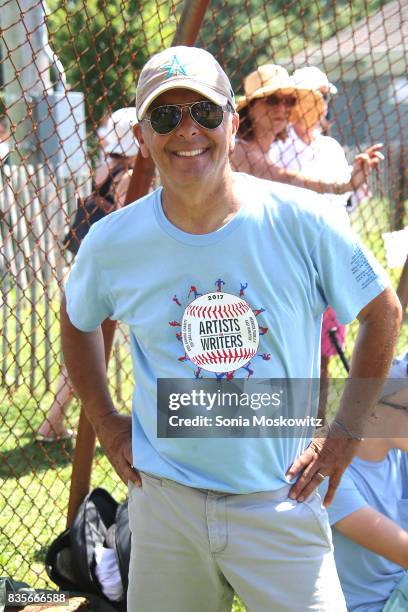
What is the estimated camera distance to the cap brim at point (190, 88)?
2.05m

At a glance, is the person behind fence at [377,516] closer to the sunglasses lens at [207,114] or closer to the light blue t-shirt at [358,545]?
the light blue t-shirt at [358,545]

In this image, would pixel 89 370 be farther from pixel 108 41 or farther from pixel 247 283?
pixel 108 41

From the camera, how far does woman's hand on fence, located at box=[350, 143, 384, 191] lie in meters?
4.54

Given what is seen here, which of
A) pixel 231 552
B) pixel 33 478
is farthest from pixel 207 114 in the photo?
pixel 33 478

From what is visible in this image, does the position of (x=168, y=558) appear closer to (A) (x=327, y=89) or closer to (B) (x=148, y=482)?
(B) (x=148, y=482)

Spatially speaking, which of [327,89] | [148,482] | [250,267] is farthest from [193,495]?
[327,89]

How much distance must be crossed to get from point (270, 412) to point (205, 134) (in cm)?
67

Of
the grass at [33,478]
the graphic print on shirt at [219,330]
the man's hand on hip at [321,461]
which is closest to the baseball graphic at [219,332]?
the graphic print on shirt at [219,330]

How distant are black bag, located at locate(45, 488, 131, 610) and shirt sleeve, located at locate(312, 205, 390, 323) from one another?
1.39 m

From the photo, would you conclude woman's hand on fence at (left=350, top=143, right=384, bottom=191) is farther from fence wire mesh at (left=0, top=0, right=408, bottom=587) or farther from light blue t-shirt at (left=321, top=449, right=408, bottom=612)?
light blue t-shirt at (left=321, top=449, right=408, bottom=612)

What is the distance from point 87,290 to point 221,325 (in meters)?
0.37

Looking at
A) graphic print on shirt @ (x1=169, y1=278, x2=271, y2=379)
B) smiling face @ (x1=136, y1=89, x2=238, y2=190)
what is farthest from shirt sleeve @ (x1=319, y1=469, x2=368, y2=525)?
smiling face @ (x1=136, y1=89, x2=238, y2=190)

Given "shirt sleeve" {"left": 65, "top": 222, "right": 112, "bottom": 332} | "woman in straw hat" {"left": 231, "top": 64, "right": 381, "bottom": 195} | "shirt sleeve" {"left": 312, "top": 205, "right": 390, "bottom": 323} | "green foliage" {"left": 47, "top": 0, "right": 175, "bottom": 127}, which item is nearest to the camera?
"shirt sleeve" {"left": 312, "top": 205, "right": 390, "bottom": 323}

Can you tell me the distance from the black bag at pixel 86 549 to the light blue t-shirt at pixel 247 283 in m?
1.00
